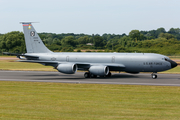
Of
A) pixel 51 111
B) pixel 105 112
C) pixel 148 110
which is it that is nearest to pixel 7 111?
pixel 51 111

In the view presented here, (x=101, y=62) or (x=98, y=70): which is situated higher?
(x=101, y=62)

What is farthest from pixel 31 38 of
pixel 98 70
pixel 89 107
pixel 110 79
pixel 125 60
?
pixel 89 107

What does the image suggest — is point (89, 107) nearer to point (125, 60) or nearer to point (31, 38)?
point (125, 60)

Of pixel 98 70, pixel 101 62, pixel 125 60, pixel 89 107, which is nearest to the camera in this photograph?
pixel 89 107

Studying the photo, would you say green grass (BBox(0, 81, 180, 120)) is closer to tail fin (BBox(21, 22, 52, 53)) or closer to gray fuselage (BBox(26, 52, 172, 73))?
gray fuselage (BBox(26, 52, 172, 73))

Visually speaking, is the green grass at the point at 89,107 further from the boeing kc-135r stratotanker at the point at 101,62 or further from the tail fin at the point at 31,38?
the tail fin at the point at 31,38

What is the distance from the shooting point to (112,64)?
3797 cm

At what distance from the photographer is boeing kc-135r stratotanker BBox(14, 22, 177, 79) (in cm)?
3641

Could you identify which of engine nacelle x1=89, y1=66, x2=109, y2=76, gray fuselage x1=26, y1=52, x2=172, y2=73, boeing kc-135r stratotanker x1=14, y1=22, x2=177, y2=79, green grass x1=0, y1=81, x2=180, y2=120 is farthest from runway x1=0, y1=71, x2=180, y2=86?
green grass x1=0, y1=81, x2=180, y2=120

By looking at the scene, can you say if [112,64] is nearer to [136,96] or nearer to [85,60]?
[85,60]

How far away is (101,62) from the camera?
3888cm

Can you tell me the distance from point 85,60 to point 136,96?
19.2m

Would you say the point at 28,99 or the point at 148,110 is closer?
the point at 148,110

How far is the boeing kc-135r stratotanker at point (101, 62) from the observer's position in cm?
3641
